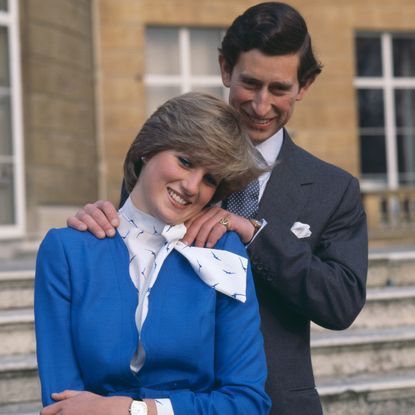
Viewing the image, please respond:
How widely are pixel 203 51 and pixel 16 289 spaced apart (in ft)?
19.5

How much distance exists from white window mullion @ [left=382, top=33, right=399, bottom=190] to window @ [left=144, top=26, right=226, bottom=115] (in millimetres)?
2027

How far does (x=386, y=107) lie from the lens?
1085cm

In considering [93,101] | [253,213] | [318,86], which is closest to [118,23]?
[93,101]

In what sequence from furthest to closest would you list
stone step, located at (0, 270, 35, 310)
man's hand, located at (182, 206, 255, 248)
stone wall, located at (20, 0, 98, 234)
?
stone wall, located at (20, 0, 98, 234), stone step, located at (0, 270, 35, 310), man's hand, located at (182, 206, 255, 248)

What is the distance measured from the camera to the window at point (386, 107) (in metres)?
10.8

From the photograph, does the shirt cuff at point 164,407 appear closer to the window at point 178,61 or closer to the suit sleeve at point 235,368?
the suit sleeve at point 235,368

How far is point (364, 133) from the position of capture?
10.8 metres

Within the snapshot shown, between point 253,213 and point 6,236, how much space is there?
19.5ft

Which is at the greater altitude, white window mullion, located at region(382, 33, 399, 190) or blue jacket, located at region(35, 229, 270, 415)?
white window mullion, located at region(382, 33, 399, 190)

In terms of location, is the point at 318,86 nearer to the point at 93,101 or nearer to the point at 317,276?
the point at 93,101

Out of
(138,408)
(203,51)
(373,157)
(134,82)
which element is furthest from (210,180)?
(373,157)

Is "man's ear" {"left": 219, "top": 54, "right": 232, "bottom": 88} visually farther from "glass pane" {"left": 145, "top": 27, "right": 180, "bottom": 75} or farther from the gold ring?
"glass pane" {"left": 145, "top": 27, "right": 180, "bottom": 75}

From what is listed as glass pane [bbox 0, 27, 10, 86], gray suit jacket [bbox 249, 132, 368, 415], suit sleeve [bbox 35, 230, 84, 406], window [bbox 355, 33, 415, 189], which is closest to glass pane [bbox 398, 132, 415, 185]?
window [bbox 355, 33, 415, 189]

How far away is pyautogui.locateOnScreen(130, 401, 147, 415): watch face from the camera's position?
177 centimetres
